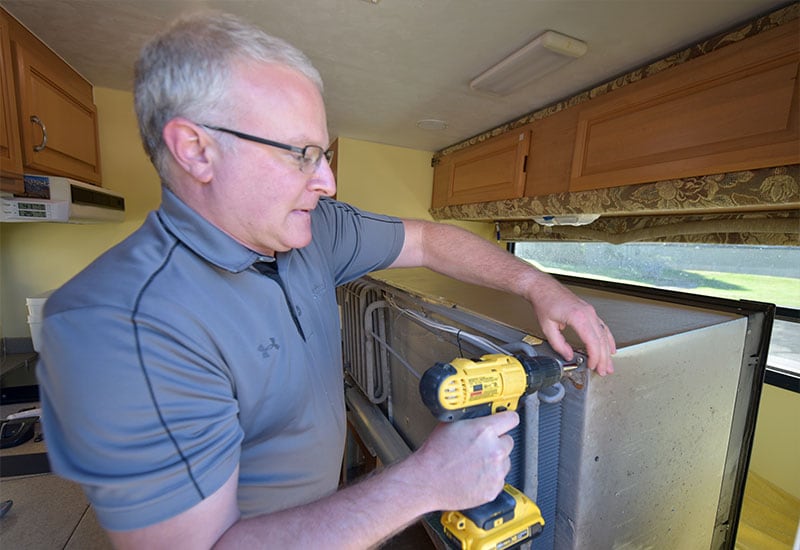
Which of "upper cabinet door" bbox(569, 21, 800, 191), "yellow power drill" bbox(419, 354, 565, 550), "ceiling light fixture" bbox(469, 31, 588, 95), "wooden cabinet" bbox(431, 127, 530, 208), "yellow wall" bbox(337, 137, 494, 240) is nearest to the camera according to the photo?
"yellow power drill" bbox(419, 354, 565, 550)

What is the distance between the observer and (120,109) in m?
1.86

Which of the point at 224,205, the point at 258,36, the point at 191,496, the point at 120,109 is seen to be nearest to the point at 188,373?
the point at 191,496

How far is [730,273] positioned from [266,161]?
6.93 feet

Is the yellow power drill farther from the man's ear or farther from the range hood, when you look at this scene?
the range hood

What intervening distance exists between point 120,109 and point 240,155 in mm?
1967

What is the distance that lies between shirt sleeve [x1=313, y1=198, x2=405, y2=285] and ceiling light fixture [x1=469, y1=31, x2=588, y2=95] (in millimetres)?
732

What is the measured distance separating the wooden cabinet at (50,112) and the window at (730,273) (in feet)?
7.65

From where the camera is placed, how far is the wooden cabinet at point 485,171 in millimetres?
1731

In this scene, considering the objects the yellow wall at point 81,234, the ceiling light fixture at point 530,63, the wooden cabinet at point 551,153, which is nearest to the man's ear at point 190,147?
the ceiling light fixture at point 530,63

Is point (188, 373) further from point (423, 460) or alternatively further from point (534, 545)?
point (534, 545)

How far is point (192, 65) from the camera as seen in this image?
0.53 m

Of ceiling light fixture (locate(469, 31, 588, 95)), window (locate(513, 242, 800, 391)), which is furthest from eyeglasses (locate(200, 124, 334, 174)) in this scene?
window (locate(513, 242, 800, 391))

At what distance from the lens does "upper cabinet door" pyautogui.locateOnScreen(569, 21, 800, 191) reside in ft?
2.82

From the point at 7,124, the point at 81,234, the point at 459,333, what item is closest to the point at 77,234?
the point at 81,234
